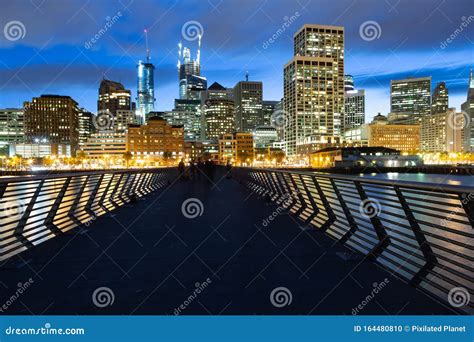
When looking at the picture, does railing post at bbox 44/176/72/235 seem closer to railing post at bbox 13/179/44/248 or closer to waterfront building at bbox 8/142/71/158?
railing post at bbox 13/179/44/248

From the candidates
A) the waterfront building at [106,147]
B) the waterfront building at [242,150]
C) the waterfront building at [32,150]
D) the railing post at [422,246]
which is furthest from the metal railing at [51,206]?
the waterfront building at [32,150]

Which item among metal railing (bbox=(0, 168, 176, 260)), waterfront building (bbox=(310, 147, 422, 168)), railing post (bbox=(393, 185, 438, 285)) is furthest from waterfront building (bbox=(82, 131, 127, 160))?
railing post (bbox=(393, 185, 438, 285))

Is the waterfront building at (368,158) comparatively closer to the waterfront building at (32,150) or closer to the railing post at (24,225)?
the railing post at (24,225)

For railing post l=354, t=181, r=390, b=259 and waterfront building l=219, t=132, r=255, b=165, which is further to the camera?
waterfront building l=219, t=132, r=255, b=165

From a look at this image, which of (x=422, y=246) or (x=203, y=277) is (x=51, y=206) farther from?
(x=422, y=246)

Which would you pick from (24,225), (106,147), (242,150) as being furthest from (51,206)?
(242,150)

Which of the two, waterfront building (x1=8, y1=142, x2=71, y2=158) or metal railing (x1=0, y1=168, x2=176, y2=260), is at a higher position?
waterfront building (x1=8, y1=142, x2=71, y2=158)

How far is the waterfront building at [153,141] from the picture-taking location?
17338 centimetres

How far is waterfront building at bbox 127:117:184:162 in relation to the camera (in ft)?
569

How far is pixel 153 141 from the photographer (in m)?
176

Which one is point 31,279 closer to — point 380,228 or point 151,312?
point 151,312

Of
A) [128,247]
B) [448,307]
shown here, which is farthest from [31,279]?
[448,307]

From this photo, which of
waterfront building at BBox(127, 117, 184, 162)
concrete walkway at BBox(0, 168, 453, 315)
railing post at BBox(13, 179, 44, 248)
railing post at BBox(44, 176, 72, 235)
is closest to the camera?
concrete walkway at BBox(0, 168, 453, 315)

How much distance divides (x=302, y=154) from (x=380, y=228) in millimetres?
193948
